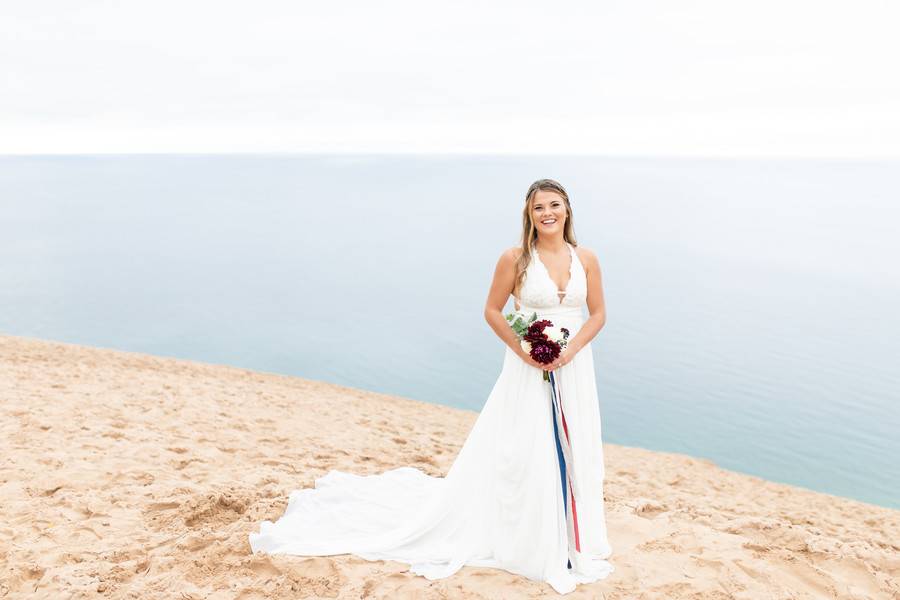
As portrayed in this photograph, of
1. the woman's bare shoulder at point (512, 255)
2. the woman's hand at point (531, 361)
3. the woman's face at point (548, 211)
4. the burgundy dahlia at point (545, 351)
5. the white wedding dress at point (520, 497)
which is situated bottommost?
the white wedding dress at point (520, 497)

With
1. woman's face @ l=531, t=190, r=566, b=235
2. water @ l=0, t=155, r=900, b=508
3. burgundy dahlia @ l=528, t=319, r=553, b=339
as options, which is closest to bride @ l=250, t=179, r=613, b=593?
woman's face @ l=531, t=190, r=566, b=235

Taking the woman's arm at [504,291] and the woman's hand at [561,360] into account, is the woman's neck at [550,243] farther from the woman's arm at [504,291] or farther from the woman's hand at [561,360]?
the woman's hand at [561,360]

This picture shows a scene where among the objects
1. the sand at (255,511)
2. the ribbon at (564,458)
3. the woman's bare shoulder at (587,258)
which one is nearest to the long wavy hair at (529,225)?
the woman's bare shoulder at (587,258)

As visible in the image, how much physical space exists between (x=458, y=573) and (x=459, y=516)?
0.41m

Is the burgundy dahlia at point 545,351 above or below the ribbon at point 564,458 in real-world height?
above

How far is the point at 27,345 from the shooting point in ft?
46.2

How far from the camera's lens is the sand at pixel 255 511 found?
3.90 metres

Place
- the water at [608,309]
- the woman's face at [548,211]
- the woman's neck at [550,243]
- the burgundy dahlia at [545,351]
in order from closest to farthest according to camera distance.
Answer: the burgundy dahlia at [545,351] < the woman's face at [548,211] < the woman's neck at [550,243] < the water at [608,309]

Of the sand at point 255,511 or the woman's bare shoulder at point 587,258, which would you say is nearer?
the sand at point 255,511

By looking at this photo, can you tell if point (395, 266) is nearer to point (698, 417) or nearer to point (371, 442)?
point (698, 417)

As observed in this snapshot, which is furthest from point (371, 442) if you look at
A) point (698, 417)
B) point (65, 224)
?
point (65, 224)

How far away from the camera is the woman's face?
3842 mm

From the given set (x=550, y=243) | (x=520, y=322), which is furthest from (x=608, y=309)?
(x=520, y=322)

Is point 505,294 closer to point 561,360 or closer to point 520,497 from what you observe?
point 561,360
